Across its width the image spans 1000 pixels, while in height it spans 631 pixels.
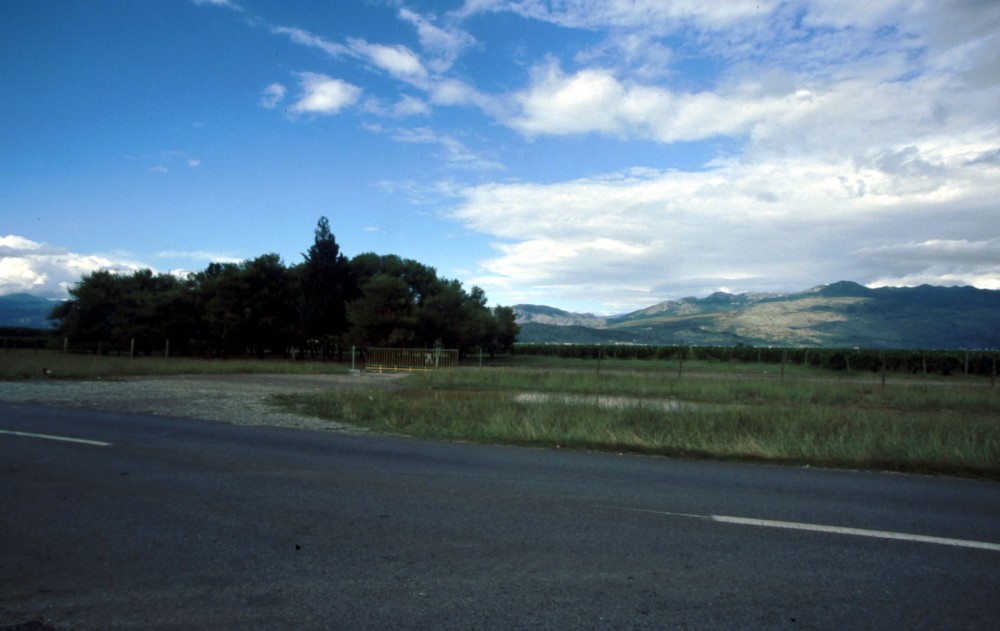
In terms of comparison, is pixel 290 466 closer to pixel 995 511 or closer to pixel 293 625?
pixel 293 625

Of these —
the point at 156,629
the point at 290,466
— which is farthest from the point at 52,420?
the point at 156,629

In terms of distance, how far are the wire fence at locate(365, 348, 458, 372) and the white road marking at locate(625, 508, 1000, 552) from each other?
3316 centimetres

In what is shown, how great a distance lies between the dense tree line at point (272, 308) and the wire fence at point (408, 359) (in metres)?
6.57

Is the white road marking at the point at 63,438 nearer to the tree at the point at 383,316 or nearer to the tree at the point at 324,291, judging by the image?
the tree at the point at 383,316

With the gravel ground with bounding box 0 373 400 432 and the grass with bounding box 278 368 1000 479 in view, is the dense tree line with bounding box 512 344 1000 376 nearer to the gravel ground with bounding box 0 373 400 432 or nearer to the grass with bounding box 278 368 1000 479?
the grass with bounding box 278 368 1000 479

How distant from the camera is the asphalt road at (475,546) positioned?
3.86 metres

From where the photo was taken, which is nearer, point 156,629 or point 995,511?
point 156,629

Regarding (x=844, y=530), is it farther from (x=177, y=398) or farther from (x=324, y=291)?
(x=324, y=291)

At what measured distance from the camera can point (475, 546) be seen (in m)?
5.05

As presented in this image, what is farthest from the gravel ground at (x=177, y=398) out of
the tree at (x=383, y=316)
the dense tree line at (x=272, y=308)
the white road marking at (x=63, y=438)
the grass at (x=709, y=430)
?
the dense tree line at (x=272, y=308)

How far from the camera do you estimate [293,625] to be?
362 cm

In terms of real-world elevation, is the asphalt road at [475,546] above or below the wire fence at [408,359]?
below

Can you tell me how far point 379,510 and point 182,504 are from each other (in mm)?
2019

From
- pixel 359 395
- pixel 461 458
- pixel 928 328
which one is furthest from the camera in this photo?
pixel 928 328
